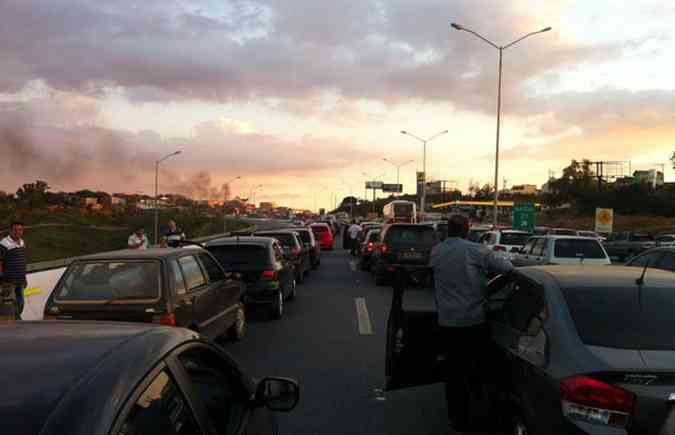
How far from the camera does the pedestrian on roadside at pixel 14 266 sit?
1026 cm

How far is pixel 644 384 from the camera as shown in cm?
349

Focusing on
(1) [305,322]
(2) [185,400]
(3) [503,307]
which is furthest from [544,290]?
(1) [305,322]

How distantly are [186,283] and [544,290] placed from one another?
467 cm

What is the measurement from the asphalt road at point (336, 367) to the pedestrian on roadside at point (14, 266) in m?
3.63

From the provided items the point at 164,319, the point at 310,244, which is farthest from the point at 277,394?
Result: the point at 310,244

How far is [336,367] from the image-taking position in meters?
8.12

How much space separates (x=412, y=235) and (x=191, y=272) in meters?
10.3

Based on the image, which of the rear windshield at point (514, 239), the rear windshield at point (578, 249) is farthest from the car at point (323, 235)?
the rear windshield at point (578, 249)

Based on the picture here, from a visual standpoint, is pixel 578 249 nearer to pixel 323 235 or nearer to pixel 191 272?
pixel 191 272

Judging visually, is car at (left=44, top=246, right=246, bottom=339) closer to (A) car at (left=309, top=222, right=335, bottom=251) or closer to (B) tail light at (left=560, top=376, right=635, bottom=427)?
(B) tail light at (left=560, top=376, right=635, bottom=427)

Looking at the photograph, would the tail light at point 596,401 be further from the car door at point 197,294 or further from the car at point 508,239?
the car at point 508,239

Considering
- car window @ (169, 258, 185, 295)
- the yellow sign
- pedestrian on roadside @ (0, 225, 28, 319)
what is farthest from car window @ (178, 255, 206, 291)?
the yellow sign

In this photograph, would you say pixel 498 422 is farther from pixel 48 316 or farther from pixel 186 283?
pixel 48 316

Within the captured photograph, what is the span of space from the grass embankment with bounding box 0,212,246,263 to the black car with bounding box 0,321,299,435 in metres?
28.5
